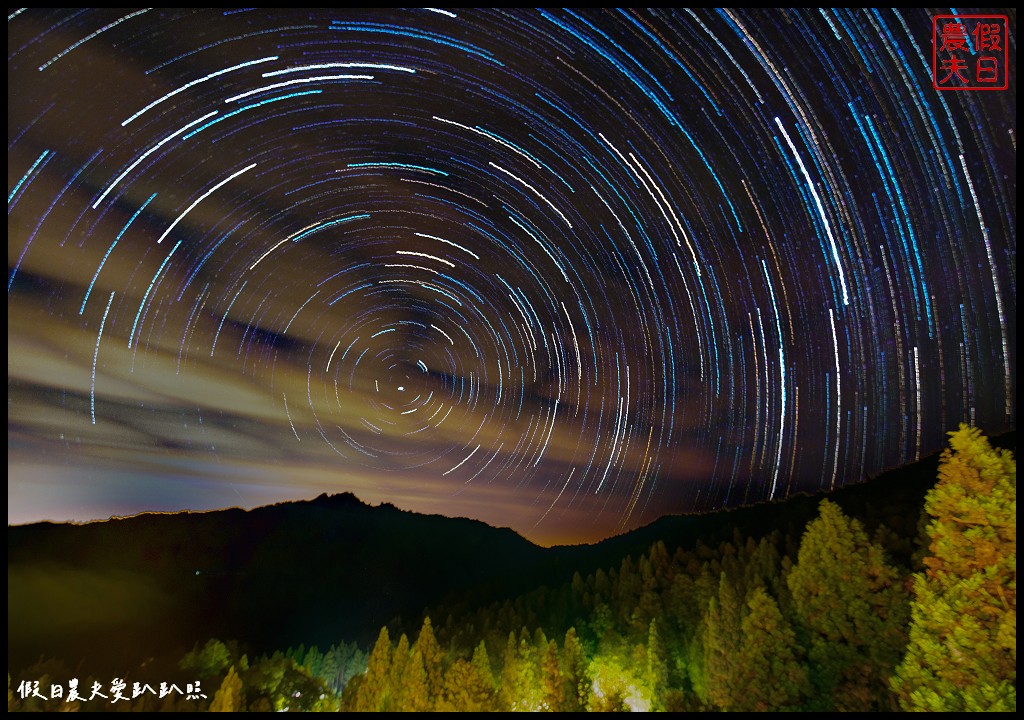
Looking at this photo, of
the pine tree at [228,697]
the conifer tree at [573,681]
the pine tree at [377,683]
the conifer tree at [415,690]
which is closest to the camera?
the conifer tree at [573,681]

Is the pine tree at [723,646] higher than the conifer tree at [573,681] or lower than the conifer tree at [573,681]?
higher

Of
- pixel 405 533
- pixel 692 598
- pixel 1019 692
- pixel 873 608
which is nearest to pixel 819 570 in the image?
pixel 873 608

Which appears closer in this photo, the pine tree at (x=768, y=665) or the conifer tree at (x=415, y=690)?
the pine tree at (x=768, y=665)

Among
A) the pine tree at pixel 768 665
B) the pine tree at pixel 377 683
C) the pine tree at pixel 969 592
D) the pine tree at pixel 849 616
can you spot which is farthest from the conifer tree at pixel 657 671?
the pine tree at pixel 969 592

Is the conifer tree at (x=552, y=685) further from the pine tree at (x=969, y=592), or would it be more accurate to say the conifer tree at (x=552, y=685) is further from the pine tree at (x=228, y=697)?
the pine tree at (x=228, y=697)

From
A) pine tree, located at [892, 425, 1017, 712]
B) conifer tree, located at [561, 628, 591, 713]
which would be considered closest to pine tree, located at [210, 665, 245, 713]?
conifer tree, located at [561, 628, 591, 713]

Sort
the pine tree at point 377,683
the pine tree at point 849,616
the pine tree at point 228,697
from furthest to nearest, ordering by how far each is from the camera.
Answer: the pine tree at point 377,683 < the pine tree at point 228,697 < the pine tree at point 849,616

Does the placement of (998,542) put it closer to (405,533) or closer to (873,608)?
(873,608)
